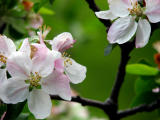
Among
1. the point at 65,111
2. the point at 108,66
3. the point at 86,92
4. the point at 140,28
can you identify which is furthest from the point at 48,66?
the point at 108,66

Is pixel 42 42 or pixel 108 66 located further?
pixel 108 66

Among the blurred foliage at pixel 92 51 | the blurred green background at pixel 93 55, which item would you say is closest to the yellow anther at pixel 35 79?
the blurred foliage at pixel 92 51

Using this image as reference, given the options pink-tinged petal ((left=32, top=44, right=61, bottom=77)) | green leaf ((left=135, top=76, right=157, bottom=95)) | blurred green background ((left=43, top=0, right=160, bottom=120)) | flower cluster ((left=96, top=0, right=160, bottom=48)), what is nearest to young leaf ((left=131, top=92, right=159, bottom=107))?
green leaf ((left=135, top=76, right=157, bottom=95))

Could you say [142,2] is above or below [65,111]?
above

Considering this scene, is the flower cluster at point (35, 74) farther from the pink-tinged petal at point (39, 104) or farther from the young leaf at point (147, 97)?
the young leaf at point (147, 97)

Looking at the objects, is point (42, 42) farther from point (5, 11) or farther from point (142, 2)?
point (5, 11)

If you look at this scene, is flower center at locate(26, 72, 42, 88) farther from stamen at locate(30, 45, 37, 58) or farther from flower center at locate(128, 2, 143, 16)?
flower center at locate(128, 2, 143, 16)

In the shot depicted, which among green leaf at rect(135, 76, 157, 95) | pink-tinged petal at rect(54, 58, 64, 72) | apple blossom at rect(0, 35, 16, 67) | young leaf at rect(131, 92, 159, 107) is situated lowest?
young leaf at rect(131, 92, 159, 107)
